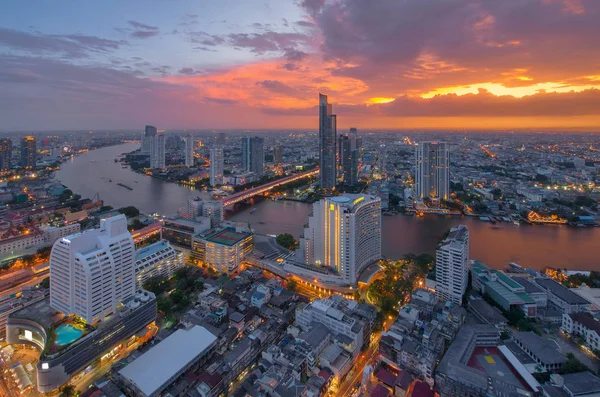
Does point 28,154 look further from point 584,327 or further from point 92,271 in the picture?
point 584,327

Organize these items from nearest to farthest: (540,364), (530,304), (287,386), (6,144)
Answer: (287,386), (540,364), (530,304), (6,144)

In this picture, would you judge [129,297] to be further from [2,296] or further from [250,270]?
[2,296]

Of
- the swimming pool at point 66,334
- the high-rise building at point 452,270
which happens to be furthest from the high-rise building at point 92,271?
the high-rise building at point 452,270

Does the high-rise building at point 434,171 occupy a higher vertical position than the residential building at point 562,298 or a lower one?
higher

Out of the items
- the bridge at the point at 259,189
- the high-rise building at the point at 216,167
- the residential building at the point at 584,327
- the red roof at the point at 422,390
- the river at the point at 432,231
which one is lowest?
the red roof at the point at 422,390

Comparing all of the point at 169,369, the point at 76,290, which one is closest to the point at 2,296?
the point at 76,290

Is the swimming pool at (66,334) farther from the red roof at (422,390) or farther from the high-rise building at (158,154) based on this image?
the high-rise building at (158,154)

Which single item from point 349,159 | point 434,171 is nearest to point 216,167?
point 349,159

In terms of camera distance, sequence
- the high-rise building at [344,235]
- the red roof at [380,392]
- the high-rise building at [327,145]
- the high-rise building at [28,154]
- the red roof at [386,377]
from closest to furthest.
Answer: the red roof at [380,392], the red roof at [386,377], the high-rise building at [344,235], the high-rise building at [327,145], the high-rise building at [28,154]
